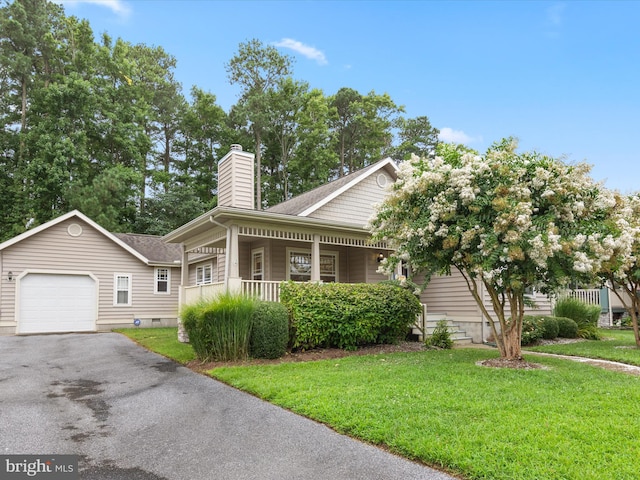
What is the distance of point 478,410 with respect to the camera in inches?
192

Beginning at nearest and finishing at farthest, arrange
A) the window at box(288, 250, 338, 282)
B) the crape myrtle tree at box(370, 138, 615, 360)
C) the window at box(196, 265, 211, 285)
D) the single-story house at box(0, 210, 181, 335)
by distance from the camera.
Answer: the crape myrtle tree at box(370, 138, 615, 360) → the window at box(288, 250, 338, 282) → the single-story house at box(0, 210, 181, 335) → the window at box(196, 265, 211, 285)

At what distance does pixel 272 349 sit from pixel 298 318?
0.90m

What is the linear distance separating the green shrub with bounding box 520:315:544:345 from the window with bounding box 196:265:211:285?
11.9 metres

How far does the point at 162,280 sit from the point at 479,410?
1719 cm

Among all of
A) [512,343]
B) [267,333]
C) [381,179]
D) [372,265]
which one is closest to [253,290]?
[267,333]

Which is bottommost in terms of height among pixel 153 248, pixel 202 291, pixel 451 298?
pixel 451 298

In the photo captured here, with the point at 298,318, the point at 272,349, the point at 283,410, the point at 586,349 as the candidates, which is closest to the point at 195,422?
the point at 283,410

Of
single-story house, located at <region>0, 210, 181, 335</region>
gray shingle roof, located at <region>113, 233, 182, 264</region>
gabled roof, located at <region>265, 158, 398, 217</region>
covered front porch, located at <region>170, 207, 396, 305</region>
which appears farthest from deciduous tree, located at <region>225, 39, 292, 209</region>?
covered front porch, located at <region>170, 207, 396, 305</region>

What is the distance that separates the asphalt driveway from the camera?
376cm

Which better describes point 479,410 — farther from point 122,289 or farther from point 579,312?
point 122,289

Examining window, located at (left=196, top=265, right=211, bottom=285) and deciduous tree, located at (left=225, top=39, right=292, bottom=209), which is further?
deciduous tree, located at (left=225, top=39, right=292, bottom=209)

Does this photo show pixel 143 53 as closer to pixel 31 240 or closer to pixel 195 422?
pixel 31 240

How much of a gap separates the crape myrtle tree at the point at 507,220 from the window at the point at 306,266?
6.26 m

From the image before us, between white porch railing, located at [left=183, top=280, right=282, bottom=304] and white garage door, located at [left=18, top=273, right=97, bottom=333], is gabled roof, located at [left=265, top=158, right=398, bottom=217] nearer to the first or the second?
white porch railing, located at [left=183, top=280, right=282, bottom=304]
